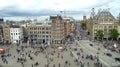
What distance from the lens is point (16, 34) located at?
116188 millimetres

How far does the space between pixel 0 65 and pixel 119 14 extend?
348 ft

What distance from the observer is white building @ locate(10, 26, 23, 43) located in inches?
4551

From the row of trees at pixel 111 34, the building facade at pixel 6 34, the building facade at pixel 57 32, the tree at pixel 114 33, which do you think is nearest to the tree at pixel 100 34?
Answer: the row of trees at pixel 111 34

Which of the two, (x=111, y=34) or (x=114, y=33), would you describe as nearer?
(x=114, y=33)

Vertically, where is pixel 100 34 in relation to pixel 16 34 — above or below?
below

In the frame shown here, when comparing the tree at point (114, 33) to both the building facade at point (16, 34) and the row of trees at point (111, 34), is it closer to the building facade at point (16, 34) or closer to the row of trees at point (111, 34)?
the row of trees at point (111, 34)

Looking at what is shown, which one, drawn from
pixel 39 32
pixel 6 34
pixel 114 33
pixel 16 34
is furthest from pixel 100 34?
pixel 6 34

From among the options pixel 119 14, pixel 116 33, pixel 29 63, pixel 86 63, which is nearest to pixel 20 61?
pixel 29 63

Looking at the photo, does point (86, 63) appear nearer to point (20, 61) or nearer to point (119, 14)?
point (20, 61)

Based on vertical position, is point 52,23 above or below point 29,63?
above

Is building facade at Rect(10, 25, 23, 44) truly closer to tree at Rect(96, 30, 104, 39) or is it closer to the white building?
the white building

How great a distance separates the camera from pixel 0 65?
5962cm

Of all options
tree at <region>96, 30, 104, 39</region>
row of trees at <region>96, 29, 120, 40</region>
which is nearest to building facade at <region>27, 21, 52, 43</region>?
tree at <region>96, 30, 104, 39</region>

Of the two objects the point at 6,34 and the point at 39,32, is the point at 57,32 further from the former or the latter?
the point at 6,34
